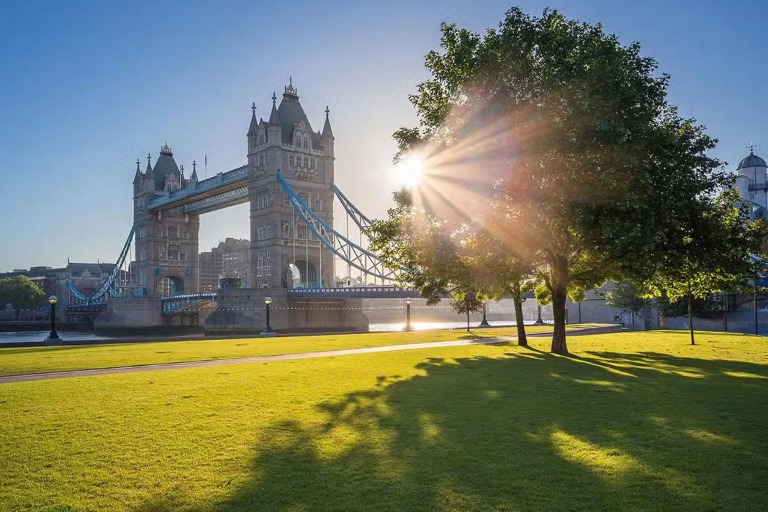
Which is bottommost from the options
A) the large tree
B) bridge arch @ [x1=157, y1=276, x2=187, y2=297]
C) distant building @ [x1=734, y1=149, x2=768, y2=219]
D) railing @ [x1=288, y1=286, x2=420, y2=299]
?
railing @ [x1=288, y1=286, x2=420, y2=299]

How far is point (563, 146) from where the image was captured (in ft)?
64.3

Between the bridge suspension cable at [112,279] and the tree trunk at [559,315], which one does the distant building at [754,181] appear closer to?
the tree trunk at [559,315]

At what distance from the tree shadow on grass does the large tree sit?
7.61 metres

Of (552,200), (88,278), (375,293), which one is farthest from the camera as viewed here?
(88,278)

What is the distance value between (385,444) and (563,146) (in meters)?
14.4

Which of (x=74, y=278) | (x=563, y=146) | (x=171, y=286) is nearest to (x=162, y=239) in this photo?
(x=171, y=286)

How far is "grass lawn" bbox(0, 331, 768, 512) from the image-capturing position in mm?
6152

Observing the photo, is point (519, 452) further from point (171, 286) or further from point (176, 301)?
point (171, 286)

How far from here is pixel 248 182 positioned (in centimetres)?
8881

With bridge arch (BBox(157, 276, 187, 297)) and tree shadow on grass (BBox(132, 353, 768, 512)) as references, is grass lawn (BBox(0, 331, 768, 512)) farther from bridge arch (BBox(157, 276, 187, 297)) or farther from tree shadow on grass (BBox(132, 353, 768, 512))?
bridge arch (BBox(157, 276, 187, 297))

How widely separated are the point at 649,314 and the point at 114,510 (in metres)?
58.2

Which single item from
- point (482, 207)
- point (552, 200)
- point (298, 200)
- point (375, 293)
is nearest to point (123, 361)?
point (482, 207)

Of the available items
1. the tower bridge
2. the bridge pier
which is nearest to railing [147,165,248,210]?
the tower bridge

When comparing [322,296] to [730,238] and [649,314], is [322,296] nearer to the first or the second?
[649,314]
